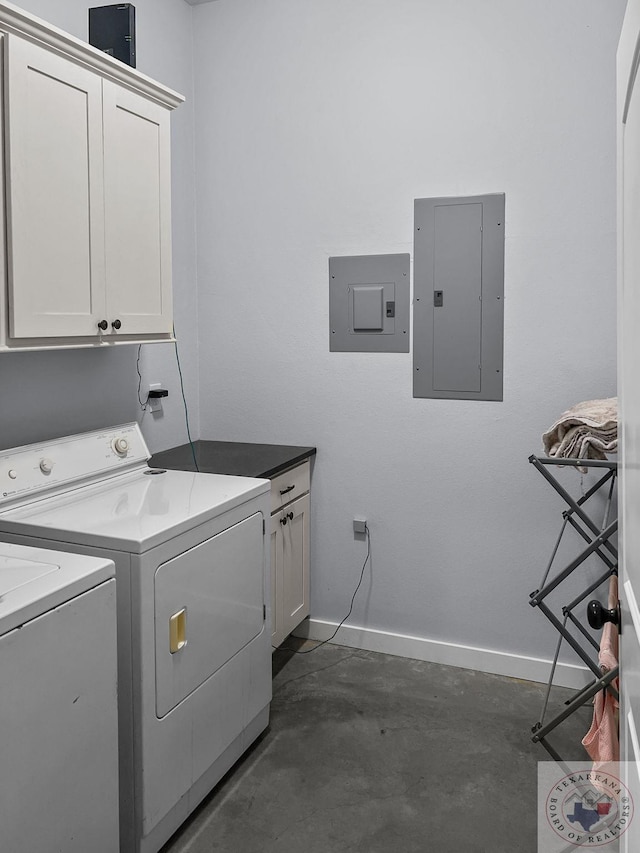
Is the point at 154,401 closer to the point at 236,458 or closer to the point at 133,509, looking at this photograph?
the point at 236,458

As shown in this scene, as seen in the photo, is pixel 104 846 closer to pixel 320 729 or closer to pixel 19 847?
pixel 19 847

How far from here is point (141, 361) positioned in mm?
2914

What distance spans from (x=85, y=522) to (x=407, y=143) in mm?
2000

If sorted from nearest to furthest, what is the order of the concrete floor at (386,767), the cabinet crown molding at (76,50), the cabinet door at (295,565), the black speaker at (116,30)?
1. the cabinet crown molding at (76,50)
2. the concrete floor at (386,767)
3. the black speaker at (116,30)
4. the cabinet door at (295,565)

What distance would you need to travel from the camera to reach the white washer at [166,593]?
5.96ft

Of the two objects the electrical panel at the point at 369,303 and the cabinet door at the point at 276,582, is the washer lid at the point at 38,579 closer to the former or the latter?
the cabinet door at the point at 276,582

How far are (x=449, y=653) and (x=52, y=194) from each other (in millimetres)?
2356

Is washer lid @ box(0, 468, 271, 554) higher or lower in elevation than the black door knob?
higher


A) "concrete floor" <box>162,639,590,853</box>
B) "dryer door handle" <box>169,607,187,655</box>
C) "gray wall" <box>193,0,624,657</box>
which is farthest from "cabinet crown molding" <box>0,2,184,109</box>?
"concrete floor" <box>162,639,590,853</box>

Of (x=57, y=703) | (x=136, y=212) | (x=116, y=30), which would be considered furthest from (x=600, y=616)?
(x=116, y=30)

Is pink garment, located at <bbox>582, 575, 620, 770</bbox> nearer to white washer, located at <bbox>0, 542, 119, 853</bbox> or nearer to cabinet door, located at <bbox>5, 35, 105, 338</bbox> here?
white washer, located at <bbox>0, 542, 119, 853</bbox>
